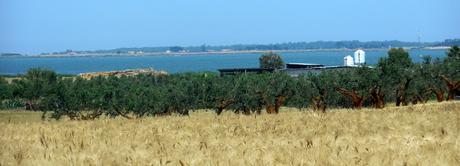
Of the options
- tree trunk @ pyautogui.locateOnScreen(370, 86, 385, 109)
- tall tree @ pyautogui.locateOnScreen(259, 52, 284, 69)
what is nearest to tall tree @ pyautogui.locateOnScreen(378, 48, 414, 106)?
tree trunk @ pyautogui.locateOnScreen(370, 86, 385, 109)

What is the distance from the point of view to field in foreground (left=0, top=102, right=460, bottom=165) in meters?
9.46

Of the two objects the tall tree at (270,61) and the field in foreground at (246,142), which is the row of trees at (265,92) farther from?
the tall tree at (270,61)

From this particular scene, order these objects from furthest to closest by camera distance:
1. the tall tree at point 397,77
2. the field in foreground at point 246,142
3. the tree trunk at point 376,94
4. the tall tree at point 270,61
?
1. the tall tree at point 270,61
2. the tall tree at point 397,77
3. the tree trunk at point 376,94
4. the field in foreground at point 246,142

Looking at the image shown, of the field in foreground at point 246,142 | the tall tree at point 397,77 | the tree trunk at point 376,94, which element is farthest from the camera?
the tall tree at point 397,77

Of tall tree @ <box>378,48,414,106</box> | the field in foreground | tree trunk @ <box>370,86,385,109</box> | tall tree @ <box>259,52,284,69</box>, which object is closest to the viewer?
the field in foreground

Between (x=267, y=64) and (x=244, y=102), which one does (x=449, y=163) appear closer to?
(x=244, y=102)

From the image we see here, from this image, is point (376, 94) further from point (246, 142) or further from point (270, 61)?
point (270, 61)

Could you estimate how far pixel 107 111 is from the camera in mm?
62844

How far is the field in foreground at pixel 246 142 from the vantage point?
9.46 metres

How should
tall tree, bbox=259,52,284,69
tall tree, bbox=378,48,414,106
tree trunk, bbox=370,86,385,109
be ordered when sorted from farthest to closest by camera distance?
tall tree, bbox=259,52,284,69, tall tree, bbox=378,48,414,106, tree trunk, bbox=370,86,385,109

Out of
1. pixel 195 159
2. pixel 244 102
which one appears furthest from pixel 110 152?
pixel 244 102

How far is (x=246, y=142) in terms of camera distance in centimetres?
1177

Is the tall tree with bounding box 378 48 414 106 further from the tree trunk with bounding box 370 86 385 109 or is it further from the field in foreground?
the field in foreground

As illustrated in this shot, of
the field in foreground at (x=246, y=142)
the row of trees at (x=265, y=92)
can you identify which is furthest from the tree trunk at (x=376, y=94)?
the field in foreground at (x=246, y=142)
